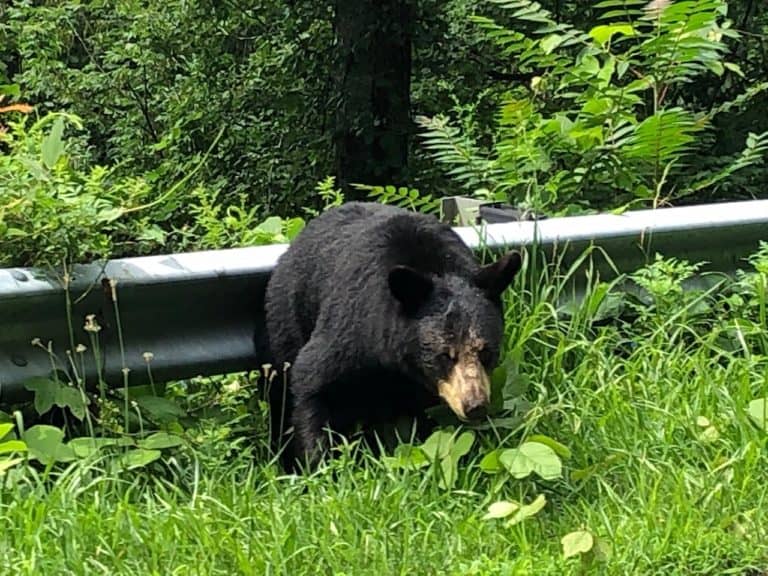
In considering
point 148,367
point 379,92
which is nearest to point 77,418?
point 148,367

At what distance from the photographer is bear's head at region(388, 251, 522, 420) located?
3543 mm

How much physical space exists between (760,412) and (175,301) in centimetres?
183

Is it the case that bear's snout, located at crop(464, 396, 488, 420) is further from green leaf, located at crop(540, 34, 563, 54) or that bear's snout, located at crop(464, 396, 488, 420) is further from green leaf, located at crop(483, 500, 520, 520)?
green leaf, located at crop(540, 34, 563, 54)

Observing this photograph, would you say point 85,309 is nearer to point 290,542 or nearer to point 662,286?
point 290,542

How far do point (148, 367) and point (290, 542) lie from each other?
1033mm

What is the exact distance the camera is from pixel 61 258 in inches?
139

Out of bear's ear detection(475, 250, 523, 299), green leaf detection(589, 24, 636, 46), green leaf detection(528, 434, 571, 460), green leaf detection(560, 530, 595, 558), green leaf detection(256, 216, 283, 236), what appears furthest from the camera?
green leaf detection(589, 24, 636, 46)

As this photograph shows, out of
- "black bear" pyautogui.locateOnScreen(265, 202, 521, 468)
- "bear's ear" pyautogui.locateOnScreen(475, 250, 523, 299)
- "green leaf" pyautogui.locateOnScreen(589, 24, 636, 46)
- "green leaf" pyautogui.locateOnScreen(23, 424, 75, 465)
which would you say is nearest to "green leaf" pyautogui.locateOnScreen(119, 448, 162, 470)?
"green leaf" pyautogui.locateOnScreen(23, 424, 75, 465)

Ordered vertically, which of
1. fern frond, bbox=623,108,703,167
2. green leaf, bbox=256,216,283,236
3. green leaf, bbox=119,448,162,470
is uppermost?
fern frond, bbox=623,108,703,167

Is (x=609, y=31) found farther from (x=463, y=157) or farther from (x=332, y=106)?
(x=332, y=106)

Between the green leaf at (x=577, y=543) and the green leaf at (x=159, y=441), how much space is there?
1.23m

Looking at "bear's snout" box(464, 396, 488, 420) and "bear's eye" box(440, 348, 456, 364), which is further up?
"bear's eye" box(440, 348, 456, 364)

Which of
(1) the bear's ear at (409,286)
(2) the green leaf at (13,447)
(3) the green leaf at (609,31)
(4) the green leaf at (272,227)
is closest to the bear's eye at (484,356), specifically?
(1) the bear's ear at (409,286)

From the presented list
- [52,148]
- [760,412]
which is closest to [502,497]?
[760,412]
